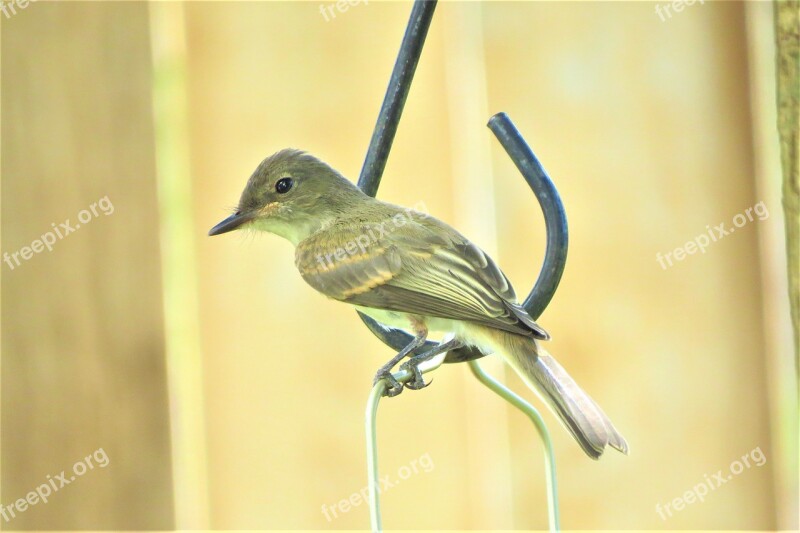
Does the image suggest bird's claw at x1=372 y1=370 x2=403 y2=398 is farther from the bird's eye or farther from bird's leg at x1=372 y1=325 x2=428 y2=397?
the bird's eye

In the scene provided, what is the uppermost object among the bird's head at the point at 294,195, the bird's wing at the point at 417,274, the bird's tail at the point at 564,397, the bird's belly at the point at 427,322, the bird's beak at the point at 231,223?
the bird's head at the point at 294,195

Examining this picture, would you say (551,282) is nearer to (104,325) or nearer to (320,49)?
(104,325)

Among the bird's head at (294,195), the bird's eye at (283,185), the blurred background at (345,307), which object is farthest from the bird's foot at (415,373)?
the blurred background at (345,307)

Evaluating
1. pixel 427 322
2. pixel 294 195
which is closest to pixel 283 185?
pixel 294 195

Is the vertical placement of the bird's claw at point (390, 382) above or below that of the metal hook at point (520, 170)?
below

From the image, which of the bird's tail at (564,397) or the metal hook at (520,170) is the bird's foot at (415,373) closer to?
the metal hook at (520,170)

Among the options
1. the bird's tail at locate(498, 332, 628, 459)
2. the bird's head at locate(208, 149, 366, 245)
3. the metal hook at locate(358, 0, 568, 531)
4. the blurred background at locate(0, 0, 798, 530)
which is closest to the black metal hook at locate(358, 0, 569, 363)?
the metal hook at locate(358, 0, 568, 531)

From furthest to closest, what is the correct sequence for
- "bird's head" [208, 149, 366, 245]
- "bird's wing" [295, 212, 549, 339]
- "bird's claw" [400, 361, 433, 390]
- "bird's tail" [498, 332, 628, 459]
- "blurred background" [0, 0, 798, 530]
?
"blurred background" [0, 0, 798, 530]
"bird's head" [208, 149, 366, 245]
"bird's wing" [295, 212, 549, 339]
"bird's claw" [400, 361, 433, 390]
"bird's tail" [498, 332, 628, 459]

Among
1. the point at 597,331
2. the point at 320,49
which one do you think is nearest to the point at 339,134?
the point at 320,49
